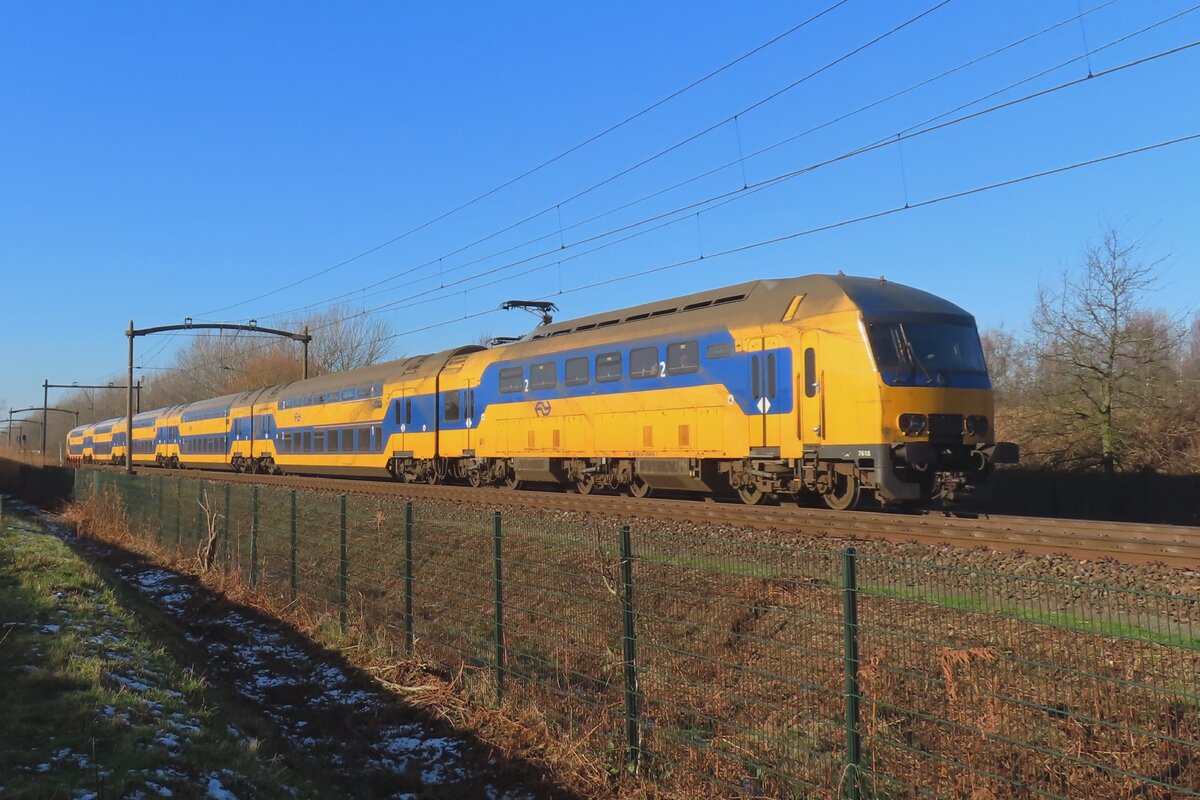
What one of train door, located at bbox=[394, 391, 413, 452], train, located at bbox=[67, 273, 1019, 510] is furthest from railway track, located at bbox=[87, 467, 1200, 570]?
train door, located at bbox=[394, 391, 413, 452]

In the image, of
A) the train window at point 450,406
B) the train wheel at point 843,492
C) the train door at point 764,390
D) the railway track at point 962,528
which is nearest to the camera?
the railway track at point 962,528

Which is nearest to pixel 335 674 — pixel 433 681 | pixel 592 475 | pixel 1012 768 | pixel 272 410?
pixel 433 681

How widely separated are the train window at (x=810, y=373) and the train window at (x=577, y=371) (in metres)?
5.59

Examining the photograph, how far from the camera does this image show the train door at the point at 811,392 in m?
13.2

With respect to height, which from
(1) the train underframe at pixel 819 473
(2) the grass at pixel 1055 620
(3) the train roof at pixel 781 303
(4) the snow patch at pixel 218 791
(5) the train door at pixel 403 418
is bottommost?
(4) the snow patch at pixel 218 791

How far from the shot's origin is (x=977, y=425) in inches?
516

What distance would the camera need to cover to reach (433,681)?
7.30 m

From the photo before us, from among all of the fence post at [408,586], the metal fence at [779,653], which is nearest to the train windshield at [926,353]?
the metal fence at [779,653]

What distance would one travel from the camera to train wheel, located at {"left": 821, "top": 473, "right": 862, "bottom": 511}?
43.2ft

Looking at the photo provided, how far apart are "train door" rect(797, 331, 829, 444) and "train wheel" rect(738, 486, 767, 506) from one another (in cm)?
191

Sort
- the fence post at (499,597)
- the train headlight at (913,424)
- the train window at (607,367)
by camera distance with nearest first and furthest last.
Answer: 1. the fence post at (499,597)
2. the train headlight at (913,424)
3. the train window at (607,367)

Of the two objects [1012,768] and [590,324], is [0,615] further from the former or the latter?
[590,324]

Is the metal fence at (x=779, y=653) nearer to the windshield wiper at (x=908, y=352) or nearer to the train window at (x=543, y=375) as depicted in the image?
the windshield wiper at (x=908, y=352)

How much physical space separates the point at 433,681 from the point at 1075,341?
68.4ft
